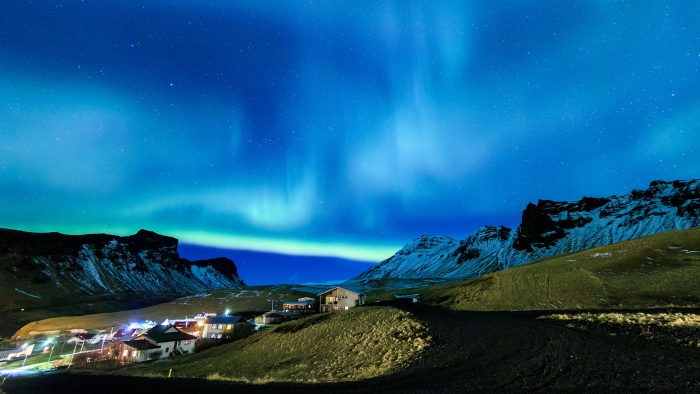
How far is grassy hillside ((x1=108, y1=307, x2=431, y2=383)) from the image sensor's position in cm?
2752

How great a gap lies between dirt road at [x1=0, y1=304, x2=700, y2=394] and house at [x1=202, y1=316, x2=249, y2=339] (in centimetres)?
4423

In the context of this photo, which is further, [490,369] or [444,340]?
[444,340]

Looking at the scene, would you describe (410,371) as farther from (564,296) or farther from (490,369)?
(564,296)

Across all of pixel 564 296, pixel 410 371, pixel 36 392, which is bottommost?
Answer: pixel 36 392

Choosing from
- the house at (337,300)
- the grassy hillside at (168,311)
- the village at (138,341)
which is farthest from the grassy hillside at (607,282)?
the grassy hillside at (168,311)

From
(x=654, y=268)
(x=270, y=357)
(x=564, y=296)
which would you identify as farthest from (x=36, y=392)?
(x=654, y=268)

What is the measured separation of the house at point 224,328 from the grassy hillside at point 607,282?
48.8 metres

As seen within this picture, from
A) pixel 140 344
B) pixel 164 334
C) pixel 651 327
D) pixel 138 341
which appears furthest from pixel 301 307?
pixel 651 327

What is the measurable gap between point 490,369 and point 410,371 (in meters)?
5.62

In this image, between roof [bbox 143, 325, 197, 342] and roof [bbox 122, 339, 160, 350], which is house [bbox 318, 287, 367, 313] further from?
roof [bbox 122, 339, 160, 350]

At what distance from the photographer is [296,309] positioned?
100m

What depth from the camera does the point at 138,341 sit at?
64250mm

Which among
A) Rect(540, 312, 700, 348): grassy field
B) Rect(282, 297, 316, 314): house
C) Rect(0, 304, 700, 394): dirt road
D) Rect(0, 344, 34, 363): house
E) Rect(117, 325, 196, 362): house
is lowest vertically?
Rect(0, 344, 34, 363): house

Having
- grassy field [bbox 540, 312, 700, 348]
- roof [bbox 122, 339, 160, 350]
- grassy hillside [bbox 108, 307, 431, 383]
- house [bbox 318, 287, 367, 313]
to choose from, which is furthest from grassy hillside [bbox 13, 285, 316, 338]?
grassy field [bbox 540, 312, 700, 348]
